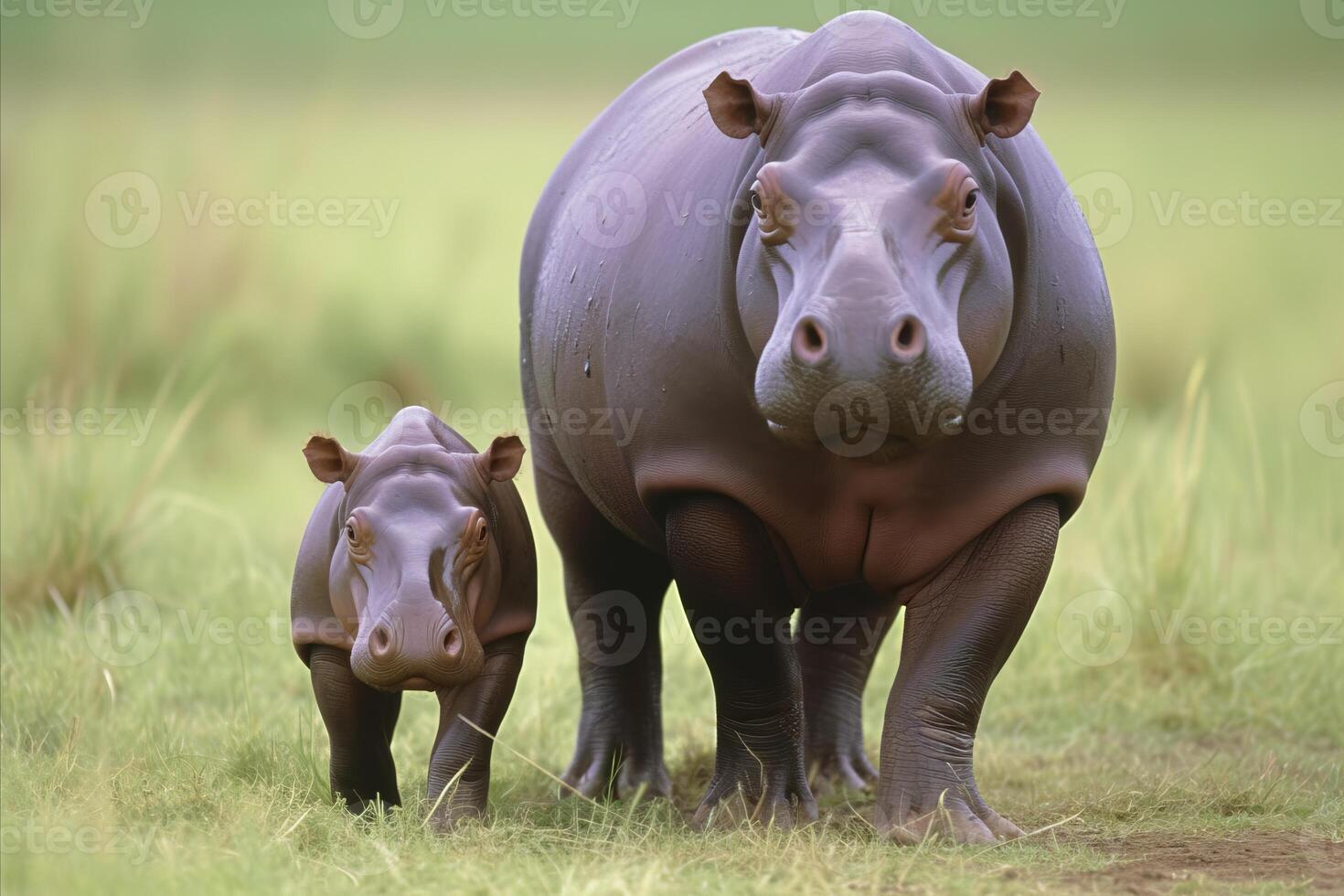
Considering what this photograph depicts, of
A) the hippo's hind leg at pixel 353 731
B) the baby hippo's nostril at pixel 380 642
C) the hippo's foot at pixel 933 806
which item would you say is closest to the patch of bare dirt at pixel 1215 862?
the hippo's foot at pixel 933 806

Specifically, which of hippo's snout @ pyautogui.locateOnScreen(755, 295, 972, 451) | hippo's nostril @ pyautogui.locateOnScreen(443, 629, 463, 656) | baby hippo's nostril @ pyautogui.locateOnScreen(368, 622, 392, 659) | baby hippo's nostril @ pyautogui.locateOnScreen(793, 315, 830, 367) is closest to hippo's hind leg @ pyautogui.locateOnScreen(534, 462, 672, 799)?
hippo's nostril @ pyautogui.locateOnScreen(443, 629, 463, 656)

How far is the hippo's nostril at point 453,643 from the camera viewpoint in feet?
14.1

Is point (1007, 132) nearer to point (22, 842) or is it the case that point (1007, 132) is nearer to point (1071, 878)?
point (1071, 878)

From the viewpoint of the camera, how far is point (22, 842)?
3975mm

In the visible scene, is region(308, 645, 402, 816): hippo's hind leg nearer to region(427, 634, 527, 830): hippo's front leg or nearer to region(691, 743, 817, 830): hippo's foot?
region(427, 634, 527, 830): hippo's front leg

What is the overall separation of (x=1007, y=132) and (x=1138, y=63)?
77.9 feet

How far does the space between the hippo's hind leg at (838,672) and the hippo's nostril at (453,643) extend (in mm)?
1724

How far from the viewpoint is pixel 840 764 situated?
5.88 meters

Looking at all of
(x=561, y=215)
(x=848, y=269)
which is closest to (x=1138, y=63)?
(x=561, y=215)

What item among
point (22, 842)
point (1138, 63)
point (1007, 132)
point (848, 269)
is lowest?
point (22, 842)

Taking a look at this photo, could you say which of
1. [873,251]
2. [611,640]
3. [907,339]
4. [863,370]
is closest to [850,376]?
[863,370]

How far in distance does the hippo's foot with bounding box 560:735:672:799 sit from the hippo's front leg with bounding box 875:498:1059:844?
128 centimetres

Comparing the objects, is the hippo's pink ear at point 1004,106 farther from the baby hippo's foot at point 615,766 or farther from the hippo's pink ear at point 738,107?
the baby hippo's foot at point 615,766

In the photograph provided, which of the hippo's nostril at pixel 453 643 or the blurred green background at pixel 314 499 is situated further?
the blurred green background at pixel 314 499
